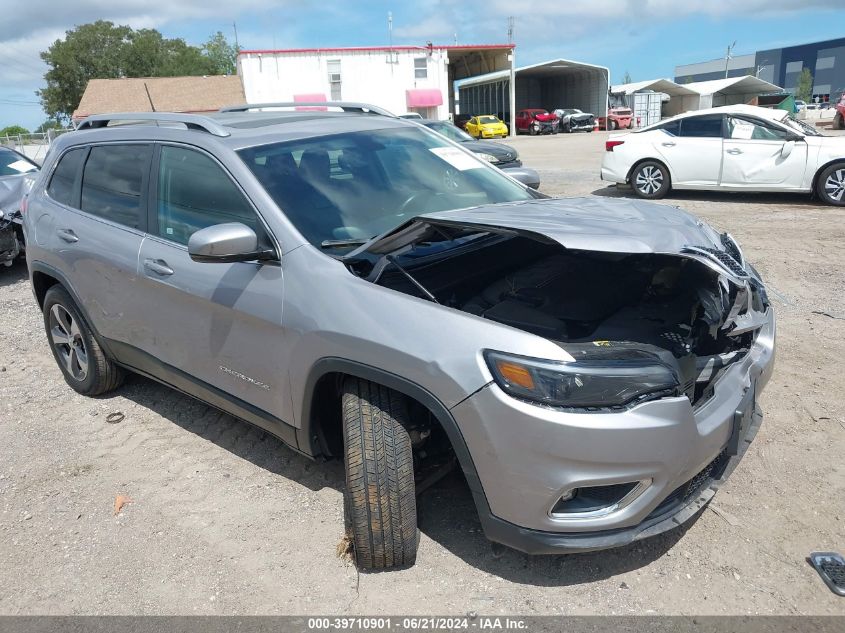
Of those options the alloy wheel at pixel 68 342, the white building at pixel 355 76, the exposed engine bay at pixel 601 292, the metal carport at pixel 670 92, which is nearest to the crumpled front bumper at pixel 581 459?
the exposed engine bay at pixel 601 292

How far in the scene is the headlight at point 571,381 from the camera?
215 centimetres

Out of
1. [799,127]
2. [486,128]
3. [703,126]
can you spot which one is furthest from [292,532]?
[486,128]

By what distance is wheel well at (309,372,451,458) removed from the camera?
8.43ft

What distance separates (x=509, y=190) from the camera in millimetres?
3865

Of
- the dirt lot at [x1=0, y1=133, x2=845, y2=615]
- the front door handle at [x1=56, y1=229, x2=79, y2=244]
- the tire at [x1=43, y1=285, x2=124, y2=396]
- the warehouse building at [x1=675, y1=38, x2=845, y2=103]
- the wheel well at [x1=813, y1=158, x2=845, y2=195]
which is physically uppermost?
the warehouse building at [x1=675, y1=38, x2=845, y2=103]

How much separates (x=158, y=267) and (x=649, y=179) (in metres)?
10.0

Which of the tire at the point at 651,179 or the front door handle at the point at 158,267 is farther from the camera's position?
the tire at the point at 651,179

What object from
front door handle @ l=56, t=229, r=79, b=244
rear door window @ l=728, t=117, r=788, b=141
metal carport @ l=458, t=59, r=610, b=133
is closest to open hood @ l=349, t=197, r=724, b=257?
front door handle @ l=56, t=229, r=79, b=244

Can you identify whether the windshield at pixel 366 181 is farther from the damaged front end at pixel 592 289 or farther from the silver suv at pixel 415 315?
the damaged front end at pixel 592 289

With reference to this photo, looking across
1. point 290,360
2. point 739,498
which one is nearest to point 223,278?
point 290,360

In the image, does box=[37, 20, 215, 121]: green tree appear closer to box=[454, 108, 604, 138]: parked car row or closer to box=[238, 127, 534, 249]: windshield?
box=[454, 108, 604, 138]: parked car row

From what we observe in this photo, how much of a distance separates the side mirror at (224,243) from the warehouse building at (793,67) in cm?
9691

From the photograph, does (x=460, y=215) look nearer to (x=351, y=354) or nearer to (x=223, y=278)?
(x=351, y=354)

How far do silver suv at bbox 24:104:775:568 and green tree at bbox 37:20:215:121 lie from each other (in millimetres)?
67134
